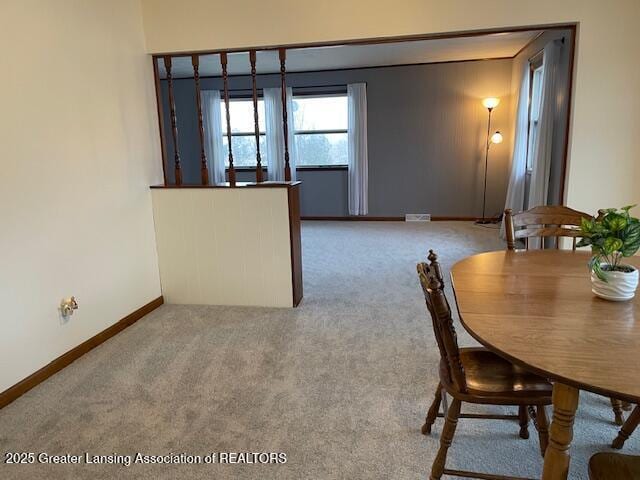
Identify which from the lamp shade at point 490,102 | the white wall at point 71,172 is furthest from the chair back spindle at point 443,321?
the lamp shade at point 490,102

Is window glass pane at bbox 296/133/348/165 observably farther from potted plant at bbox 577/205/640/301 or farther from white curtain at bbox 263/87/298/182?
potted plant at bbox 577/205/640/301

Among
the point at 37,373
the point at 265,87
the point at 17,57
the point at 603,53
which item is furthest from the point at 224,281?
the point at 265,87

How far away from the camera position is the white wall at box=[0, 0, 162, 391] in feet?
Result: 7.36

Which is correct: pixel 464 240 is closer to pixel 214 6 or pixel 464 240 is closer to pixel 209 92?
pixel 214 6

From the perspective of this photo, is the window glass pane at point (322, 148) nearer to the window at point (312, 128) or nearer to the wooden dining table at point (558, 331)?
the window at point (312, 128)

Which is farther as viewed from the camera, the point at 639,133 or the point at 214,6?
the point at 214,6

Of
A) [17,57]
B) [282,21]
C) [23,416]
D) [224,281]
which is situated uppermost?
[282,21]

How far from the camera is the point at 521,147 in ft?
17.2

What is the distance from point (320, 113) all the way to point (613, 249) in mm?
5984

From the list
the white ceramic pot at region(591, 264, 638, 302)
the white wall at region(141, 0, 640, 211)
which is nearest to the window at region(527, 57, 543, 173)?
the white wall at region(141, 0, 640, 211)

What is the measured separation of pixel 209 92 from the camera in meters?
7.05

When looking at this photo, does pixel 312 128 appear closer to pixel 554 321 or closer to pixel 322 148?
pixel 322 148

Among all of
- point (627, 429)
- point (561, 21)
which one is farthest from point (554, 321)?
point (561, 21)

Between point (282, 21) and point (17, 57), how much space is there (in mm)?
1662
